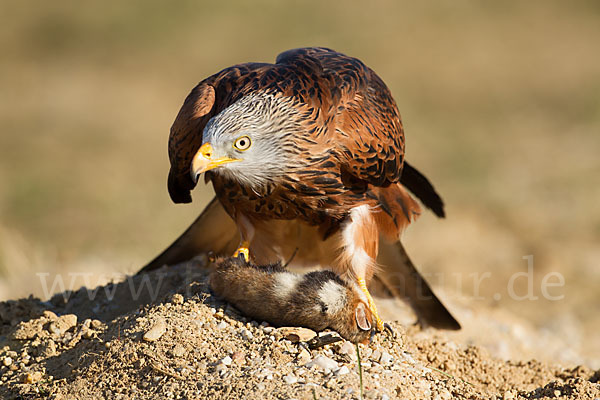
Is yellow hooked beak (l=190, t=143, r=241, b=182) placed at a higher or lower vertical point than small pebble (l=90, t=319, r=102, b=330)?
higher

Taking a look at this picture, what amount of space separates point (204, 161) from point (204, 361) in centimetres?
112

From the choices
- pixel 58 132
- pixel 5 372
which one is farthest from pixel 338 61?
pixel 58 132

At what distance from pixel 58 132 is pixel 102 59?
336cm

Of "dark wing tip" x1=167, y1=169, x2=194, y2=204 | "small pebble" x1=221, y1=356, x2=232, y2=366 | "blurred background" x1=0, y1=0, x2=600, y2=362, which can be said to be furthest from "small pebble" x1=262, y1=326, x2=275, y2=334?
"blurred background" x1=0, y1=0, x2=600, y2=362

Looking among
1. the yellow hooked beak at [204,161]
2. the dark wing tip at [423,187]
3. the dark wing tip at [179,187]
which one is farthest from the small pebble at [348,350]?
the dark wing tip at [423,187]

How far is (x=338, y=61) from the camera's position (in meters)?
5.19

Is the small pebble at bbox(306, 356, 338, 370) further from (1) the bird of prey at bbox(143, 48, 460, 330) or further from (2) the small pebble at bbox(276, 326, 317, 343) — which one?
(1) the bird of prey at bbox(143, 48, 460, 330)

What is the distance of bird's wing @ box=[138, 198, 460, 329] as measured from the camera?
18.6 feet

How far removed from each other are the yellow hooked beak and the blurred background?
96.5 inches

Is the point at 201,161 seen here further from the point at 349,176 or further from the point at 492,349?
the point at 492,349

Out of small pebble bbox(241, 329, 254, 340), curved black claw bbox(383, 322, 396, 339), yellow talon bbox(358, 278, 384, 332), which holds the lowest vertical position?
small pebble bbox(241, 329, 254, 340)

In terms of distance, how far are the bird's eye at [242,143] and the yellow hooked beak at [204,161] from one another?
102 millimetres

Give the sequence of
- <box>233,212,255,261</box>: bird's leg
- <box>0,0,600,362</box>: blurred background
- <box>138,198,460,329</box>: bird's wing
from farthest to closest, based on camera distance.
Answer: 1. <box>0,0,600,362</box>: blurred background
2. <box>138,198,460,329</box>: bird's wing
3. <box>233,212,255,261</box>: bird's leg

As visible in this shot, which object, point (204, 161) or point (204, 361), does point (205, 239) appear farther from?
point (204, 361)
